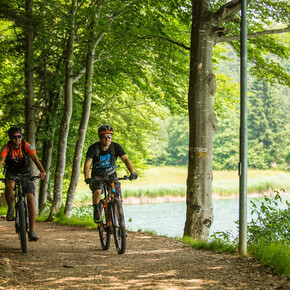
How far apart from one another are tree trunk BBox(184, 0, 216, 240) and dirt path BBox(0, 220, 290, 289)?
81 cm

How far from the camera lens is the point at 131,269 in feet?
20.5

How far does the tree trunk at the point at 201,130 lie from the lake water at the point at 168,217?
902cm

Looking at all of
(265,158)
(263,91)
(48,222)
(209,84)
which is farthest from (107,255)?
(263,91)

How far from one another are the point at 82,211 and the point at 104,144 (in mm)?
8913

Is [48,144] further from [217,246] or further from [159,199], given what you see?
[159,199]

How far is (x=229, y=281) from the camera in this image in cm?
534

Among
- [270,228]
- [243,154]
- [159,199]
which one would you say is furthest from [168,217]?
[243,154]

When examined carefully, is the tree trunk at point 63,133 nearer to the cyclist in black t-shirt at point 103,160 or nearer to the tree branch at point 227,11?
Answer: the tree branch at point 227,11

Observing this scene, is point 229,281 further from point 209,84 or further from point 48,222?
point 48,222

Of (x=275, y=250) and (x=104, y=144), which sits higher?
(x=104, y=144)

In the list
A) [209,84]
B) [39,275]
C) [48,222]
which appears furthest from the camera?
[48,222]

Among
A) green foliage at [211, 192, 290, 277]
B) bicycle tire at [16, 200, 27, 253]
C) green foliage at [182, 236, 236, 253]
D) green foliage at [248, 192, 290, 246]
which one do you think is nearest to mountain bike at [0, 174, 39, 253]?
→ bicycle tire at [16, 200, 27, 253]

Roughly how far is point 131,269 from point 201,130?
3721 mm

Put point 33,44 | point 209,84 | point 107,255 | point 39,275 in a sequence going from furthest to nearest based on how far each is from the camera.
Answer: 1. point 33,44
2. point 209,84
3. point 107,255
4. point 39,275
